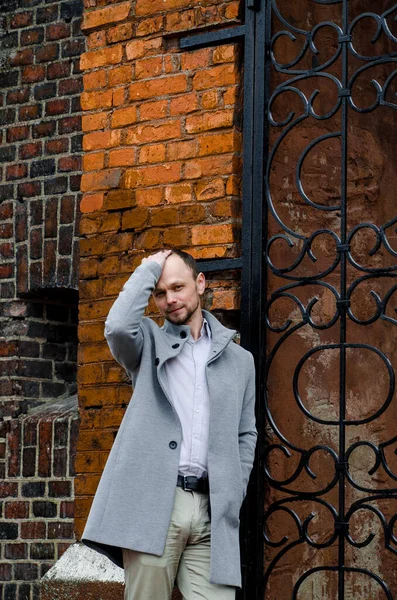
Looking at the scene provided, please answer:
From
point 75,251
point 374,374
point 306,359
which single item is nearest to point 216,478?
point 306,359

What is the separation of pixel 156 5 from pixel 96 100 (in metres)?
0.48

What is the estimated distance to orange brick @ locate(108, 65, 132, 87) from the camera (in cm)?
528

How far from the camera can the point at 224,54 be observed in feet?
16.6

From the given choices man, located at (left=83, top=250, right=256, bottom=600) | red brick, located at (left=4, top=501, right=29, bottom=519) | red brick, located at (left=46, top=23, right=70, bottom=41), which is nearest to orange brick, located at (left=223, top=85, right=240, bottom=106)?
man, located at (left=83, top=250, right=256, bottom=600)

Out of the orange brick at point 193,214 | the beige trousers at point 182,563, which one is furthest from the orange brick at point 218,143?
the beige trousers at point 182,563

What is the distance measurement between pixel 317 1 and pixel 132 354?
1.72 m

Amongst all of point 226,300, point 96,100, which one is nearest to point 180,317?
point 226,300

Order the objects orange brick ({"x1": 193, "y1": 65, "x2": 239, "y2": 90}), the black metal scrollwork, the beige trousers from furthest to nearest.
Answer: orange brick ({"x1": 193, "y1": 65, "x2": 239, "y2": 90}) → the black metal scrollwork → the beige trousers

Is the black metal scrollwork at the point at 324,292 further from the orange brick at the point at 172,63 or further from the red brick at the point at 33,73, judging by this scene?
the red brick at the point at 33,73

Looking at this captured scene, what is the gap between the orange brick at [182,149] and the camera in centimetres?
505

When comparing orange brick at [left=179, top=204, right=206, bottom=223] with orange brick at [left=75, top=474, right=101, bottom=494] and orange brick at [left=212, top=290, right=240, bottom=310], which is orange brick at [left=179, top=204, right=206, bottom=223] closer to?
orange brick at [left=212, top=290, right=240, bottom=310]

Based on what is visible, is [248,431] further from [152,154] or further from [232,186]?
[152,154]

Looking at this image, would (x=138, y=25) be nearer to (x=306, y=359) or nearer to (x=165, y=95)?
(x=165, y=95)

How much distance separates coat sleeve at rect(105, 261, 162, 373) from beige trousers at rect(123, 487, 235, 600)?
20.5 inches
